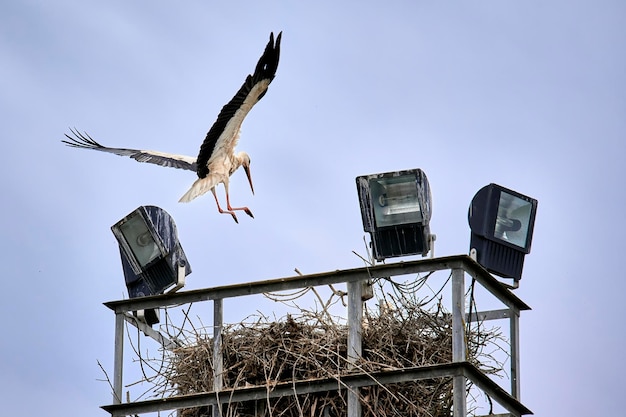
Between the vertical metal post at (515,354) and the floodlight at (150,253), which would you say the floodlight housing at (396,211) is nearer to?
the vertical metal post at (515,354)

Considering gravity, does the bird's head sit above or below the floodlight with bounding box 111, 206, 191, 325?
above

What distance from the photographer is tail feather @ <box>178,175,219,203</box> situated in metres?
16.2

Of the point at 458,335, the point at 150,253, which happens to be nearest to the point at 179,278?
the point at 150,253

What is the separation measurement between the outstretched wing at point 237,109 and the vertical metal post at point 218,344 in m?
2.81

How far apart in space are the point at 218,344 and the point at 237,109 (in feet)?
11.0

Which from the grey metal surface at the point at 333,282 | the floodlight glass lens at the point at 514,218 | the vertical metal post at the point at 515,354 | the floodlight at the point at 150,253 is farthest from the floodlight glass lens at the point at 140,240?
the vertical metal post at the point at 515,354

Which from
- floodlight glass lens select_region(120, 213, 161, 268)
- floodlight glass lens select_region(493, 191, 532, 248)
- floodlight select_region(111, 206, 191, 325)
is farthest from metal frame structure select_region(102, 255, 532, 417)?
floodlight glass lens select_region(120, 213, 161, 268)

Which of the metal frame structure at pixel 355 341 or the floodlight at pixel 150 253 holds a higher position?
the floodlight at pixel 150 253

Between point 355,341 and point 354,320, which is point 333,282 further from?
point 355,341

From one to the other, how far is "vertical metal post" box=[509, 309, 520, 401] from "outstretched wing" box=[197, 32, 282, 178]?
339 cm

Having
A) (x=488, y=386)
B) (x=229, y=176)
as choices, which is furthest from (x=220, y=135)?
(x=488, y=386)

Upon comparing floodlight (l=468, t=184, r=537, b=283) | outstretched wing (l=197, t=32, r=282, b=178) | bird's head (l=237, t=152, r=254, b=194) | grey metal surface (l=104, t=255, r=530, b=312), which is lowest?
grey metal surface (l=104, t=255, r=530, b=312)

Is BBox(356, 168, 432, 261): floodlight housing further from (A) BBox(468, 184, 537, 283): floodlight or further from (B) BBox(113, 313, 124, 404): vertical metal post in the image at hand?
(B) BBox(113, 313, 124, 404): vertical metal post

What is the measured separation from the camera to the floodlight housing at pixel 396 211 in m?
12.1
